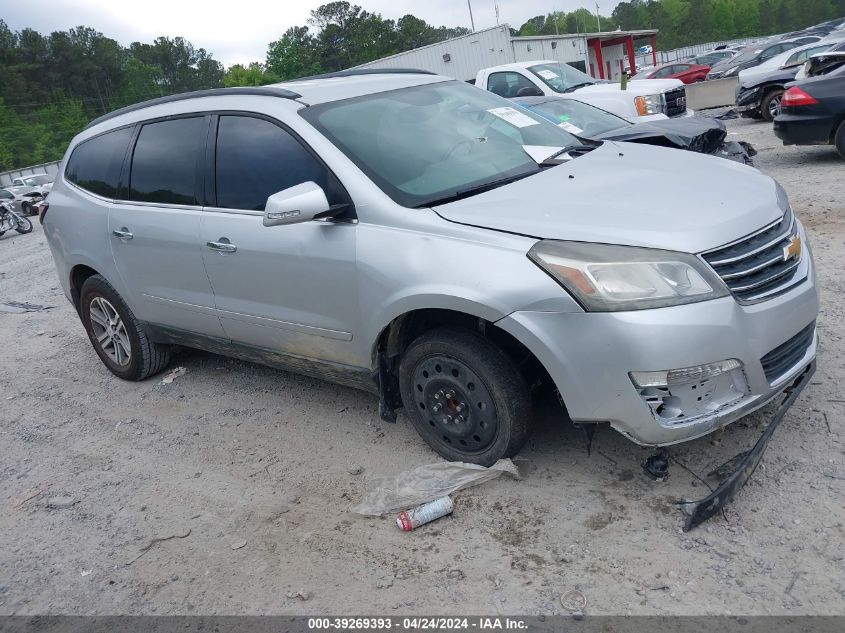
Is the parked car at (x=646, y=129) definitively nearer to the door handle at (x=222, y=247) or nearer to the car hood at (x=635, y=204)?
the car hood at (x=635, y=204)

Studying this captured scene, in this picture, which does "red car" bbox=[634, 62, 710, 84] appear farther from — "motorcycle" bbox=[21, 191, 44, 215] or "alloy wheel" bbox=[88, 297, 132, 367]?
"alloy wheel" bbox=[88, 297, 132, 367]

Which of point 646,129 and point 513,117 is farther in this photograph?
point 646,129

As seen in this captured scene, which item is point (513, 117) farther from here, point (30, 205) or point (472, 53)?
point (472, 53)

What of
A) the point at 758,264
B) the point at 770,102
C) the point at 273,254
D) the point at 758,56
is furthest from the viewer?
the point at 758,56

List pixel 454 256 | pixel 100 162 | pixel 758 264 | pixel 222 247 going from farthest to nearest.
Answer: pixel 100 162, pixel 222 247, pixel 454 256, pixel 758 264

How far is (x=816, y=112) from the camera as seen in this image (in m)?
9.41

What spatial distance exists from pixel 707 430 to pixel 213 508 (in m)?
2.34

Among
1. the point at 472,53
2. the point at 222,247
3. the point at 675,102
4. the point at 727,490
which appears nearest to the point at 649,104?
the point at 675,102

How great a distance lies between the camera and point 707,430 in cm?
300

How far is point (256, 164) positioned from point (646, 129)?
4.65 metres

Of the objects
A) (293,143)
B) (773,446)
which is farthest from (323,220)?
(773,446)

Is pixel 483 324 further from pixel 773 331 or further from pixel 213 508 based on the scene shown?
pixel 213 508

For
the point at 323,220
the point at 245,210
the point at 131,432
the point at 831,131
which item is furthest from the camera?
the point at 831,131

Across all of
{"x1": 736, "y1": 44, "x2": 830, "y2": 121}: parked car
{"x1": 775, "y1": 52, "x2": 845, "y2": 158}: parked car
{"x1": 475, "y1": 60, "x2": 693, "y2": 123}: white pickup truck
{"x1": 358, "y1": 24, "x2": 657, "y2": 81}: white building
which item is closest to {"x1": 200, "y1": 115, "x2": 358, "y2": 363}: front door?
{"x1": 775, "y1": 52, "x2": 845, "y2": 158}: parked car
